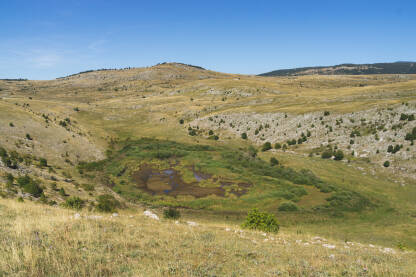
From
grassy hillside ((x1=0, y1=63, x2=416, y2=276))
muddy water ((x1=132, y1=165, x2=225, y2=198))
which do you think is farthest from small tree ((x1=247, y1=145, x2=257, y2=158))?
muddy water ((x1=132, y1=165, x2=225, y2=198))

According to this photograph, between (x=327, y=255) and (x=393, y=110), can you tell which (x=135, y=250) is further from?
(x=393, y=110)

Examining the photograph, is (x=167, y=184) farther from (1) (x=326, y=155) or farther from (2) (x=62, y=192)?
(1) (x=326, y=155)

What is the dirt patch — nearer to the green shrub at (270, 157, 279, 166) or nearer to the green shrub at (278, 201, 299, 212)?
the green shrub at (278, 201, 299, 212)

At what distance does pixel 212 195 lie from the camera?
116 ft

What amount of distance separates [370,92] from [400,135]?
145 feet

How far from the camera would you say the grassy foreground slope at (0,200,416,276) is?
22.6 feet

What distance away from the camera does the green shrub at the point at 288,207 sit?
96.4 ft

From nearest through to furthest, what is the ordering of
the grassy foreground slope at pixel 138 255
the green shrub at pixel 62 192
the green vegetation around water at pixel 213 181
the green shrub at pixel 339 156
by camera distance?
the grassy foreground slope at pixel 138 255
the green shrub at pixel 62 192
the green vegetation around water at pixel 213 181
the green shrub at pixel 339 156

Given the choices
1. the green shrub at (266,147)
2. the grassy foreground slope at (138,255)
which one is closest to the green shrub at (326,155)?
the green shrub at (266,147)

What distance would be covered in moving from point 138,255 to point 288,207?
24731 millimetres

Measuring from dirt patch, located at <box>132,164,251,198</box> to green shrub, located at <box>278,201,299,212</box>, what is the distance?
7063 millimetres

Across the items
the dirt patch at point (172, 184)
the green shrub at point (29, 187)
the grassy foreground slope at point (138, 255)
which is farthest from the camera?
the dirt patch at point (172, 184)

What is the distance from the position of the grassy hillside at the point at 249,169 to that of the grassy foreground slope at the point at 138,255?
0.16m

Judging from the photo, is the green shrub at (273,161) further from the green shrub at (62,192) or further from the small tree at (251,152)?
the green shrub at (62,192)
